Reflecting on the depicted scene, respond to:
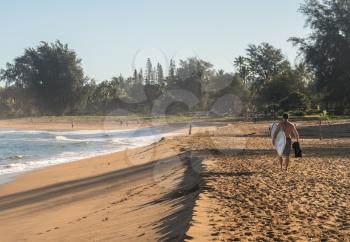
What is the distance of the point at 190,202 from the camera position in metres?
9.03

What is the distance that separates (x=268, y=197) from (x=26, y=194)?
27.8 feet

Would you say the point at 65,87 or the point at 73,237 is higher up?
the point at 65,87

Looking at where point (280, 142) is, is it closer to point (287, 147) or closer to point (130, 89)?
point (287, 147)

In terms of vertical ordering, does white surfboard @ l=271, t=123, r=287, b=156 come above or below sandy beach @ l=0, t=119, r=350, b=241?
above

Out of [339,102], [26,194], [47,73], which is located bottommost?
[26,194]

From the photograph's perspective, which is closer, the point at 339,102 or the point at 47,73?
the point at 339,102

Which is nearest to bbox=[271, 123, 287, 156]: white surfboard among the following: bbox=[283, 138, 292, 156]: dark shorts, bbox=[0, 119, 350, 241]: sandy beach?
bbox=[283, 138, 292, 156]: dark shorts

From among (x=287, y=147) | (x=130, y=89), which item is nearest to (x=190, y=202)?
(x=287, y=147)

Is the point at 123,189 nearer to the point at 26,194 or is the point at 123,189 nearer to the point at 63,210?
the point at 63,210

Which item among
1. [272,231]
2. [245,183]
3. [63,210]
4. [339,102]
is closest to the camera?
[272,231]

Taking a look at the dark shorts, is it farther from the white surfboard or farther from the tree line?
the tree line

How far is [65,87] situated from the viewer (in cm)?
9412

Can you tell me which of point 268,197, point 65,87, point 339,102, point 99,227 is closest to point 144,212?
point 99,227

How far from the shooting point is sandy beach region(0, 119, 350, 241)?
7.19 metres
